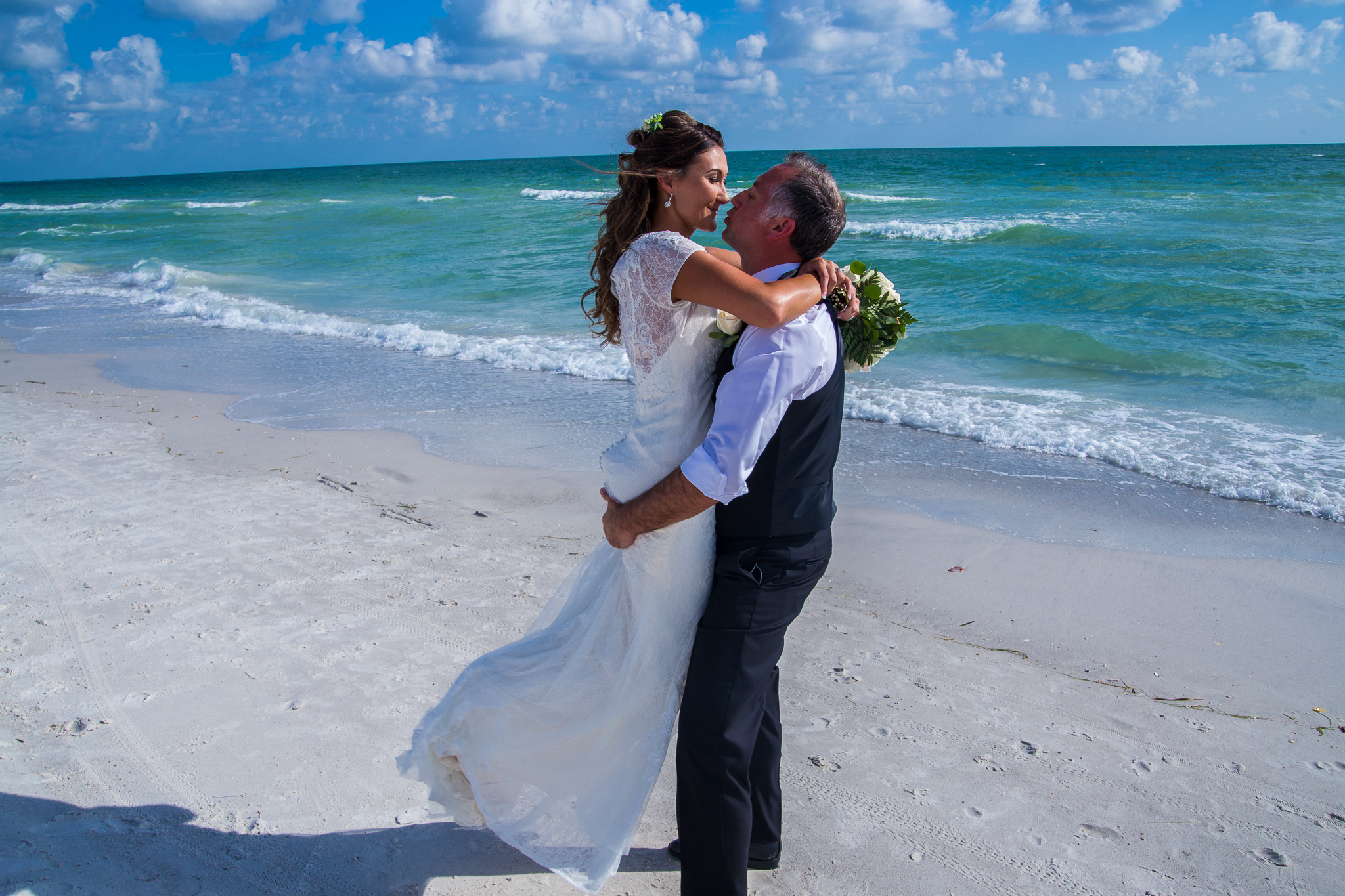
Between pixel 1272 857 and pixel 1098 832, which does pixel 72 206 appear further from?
pixel 1272 857

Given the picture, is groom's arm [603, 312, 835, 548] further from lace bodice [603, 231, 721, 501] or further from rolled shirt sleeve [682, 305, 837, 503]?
lace bodice [603, 231, 721, 501]

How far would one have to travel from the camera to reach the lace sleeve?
2076mm

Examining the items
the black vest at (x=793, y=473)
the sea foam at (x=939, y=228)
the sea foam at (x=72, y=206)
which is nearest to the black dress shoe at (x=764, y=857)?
the black vest at (x=793, y=473)

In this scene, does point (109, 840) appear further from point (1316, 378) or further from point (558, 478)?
point (1316, 378)

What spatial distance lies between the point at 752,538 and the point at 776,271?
68cm

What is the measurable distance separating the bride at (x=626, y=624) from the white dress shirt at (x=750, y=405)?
96 mm

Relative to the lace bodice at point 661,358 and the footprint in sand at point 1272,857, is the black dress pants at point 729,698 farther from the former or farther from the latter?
the footprint in sand at point 1272,857

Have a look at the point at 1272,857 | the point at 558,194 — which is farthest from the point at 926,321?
the point at 558,194

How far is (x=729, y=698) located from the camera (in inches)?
82.7

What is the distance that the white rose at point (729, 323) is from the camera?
2111mm

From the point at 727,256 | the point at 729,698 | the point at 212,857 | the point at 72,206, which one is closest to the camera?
the point at 729,698

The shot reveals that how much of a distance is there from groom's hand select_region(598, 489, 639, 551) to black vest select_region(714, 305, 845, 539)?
229 millimetres

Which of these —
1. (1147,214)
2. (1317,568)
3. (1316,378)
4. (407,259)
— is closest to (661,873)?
(1317,568)

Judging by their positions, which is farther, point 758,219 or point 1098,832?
point 1098,832
